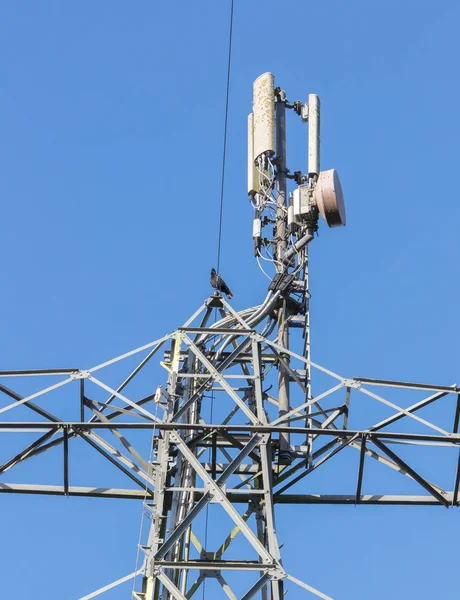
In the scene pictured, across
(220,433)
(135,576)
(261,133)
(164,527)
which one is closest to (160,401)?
(220,433)

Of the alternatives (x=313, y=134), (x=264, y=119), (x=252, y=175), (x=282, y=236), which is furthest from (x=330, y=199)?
(x=264, y=119)

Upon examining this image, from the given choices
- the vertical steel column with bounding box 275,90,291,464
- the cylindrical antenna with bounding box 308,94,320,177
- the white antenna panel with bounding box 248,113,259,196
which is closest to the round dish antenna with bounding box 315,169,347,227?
the cylindrical antenna with bounding box 308,94,320,177

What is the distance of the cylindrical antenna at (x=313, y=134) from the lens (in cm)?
2945

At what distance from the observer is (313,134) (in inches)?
1187

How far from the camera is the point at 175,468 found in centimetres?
2362

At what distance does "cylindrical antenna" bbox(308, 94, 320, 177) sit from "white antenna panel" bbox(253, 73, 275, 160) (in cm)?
106

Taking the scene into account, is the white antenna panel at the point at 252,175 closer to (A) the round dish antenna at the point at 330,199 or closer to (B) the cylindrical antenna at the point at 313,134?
(B) the cylindrical antenna at the point at 313,134

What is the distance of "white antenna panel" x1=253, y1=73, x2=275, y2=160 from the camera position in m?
30.7

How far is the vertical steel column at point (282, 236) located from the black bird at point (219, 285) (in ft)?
4.62

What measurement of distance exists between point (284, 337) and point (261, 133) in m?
6.14

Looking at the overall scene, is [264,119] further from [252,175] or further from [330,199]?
[330,199]

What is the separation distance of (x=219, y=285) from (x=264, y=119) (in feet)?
16.9

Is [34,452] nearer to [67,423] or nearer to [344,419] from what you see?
[67,423]

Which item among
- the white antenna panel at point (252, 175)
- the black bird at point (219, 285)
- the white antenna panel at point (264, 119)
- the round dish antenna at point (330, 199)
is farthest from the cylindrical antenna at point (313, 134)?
the black bird at point (219, 285)
